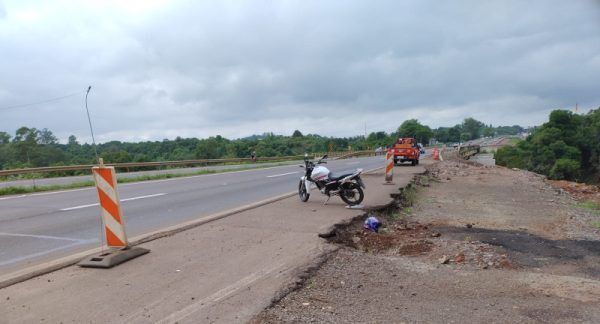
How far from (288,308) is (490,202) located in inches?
402

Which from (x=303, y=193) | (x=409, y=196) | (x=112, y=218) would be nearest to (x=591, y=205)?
(x=409, y=196)

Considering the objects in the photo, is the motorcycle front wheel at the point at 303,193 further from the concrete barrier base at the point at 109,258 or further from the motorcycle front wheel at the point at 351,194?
the concrete barrier base at the point at 109,258

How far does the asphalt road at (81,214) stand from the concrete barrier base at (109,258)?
1135 mm

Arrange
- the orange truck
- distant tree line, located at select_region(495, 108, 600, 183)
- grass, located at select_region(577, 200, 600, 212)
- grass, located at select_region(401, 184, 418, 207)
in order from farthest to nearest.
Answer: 1. distant tree line, located at select_region(495, 108, 600, 183)
2. the orange truck
3. grass, located at select_region(577, 200, 600, 212)
4. grass, located at select_region(401, 184, 418, 207)

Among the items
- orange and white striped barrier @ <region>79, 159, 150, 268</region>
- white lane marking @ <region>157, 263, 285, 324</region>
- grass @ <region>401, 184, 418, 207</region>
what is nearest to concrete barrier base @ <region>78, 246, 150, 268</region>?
orange and white striped barrier @ <region>79, 159, 150, 268</region>

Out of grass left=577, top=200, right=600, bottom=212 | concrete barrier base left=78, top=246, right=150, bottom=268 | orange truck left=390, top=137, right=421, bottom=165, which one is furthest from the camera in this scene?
orange truck left=390, top=137, right=421, bottom=165

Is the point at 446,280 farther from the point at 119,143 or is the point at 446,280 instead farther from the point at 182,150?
the point at 182,150

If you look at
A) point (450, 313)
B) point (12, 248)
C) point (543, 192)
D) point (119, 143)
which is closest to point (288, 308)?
point (450, 313)

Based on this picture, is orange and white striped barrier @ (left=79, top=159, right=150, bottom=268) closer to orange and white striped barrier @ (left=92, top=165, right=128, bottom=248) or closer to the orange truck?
orange and white striped barrier @ (left=92, top=165, right=128, bottom=248)

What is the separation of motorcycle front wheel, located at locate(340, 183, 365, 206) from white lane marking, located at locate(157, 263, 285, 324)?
536 cm

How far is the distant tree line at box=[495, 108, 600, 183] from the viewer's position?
62066 millimetres

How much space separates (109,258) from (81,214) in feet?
18.4

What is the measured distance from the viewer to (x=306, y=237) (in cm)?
714

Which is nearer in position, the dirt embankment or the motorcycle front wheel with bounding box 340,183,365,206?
the dirt embankment
